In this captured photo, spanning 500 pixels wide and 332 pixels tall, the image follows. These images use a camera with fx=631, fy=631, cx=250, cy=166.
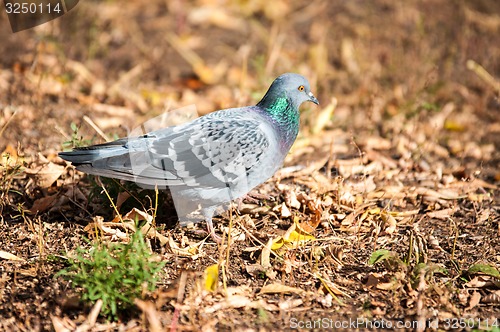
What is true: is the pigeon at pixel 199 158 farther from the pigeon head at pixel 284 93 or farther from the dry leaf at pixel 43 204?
the dry leaf at pixel 43 204

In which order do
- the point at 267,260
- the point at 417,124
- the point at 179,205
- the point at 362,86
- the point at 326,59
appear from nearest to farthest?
the point at 267,260 < the point at 179,205 < the point at 417,124 < the point at 362,86 < the point at 326,59

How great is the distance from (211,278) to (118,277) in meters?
0.62

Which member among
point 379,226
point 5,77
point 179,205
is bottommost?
point 379,226

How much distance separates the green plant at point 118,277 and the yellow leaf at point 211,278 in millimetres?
Answer: 396

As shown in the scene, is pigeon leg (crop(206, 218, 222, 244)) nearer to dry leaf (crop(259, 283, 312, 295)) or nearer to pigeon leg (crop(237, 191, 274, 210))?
pigeon leg (crop(237, 191, 274, 210))

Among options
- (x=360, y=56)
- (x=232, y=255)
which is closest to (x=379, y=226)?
(x=232, y=255)

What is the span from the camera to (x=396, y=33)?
8.17m

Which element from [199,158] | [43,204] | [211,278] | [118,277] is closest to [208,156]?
[199,158]

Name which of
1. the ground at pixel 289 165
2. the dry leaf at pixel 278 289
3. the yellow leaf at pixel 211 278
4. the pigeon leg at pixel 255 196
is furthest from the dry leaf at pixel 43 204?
the dry leaf at pixel 278 289

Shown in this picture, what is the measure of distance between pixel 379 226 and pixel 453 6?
16.7 ft

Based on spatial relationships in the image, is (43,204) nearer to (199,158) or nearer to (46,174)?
(46,174)

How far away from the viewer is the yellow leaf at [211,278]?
12.1ft

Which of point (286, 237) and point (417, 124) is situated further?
point (417, 124)

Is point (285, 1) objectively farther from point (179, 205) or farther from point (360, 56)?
point (179, 205)
